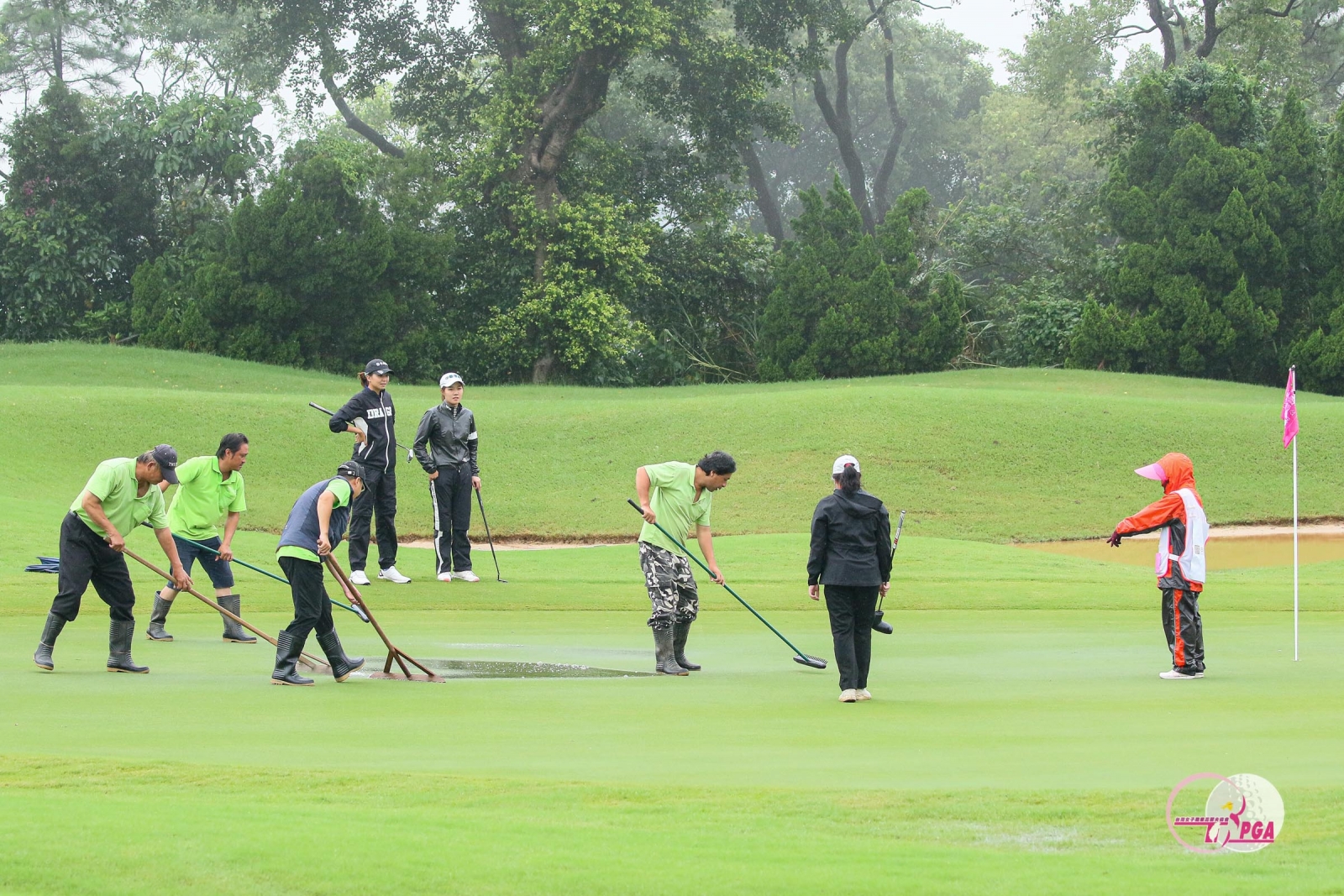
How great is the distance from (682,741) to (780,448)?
22.3 metres

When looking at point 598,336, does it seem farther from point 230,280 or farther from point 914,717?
point 914,717

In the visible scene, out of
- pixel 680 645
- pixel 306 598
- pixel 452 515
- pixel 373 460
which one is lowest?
pixel 680 645

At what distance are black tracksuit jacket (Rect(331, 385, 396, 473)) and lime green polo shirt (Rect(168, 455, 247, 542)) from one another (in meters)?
2.51

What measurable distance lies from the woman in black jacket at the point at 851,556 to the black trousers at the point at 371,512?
Answer: 25.5 feet

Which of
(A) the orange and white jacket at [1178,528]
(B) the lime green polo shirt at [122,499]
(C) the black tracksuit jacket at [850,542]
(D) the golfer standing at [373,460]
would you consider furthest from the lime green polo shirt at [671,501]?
(D) the golfer standing at [373,460]

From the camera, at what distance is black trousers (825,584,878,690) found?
33.8ft

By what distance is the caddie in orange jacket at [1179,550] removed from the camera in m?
11.5

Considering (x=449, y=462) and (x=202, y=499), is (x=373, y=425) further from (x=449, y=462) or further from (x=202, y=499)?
(x=202, y=499)

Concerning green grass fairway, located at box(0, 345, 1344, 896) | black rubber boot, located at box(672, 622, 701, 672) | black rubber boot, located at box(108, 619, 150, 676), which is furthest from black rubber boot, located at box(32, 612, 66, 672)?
black rubber boot, located at box(672, 622, 701, 672)

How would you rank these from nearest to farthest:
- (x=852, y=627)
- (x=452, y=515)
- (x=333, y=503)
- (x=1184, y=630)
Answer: (x=852, y=627) < (x=333, y=503) < (x=1184, y=630) < (x=452, y=515)

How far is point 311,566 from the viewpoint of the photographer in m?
11.0

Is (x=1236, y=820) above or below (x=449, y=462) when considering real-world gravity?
below

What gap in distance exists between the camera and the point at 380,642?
13.5 m

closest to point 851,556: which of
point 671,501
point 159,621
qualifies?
point 671,501
